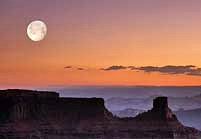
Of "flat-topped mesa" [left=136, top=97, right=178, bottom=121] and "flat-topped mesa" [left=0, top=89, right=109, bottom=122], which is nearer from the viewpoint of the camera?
"flat-topped mesa" [left=0, top=89, right=109, bottom=122]

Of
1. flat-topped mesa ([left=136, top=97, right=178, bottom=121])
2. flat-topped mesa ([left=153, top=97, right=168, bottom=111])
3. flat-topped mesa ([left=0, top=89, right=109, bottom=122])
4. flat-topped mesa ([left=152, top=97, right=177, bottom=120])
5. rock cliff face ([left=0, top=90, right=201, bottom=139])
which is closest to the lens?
rock cliff face ([left=0, top=90, right=201, bottom=139])

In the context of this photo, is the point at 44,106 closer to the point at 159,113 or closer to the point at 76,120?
the point at 76,120

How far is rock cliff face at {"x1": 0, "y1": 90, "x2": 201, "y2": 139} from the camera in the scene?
147m

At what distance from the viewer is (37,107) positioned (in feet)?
511

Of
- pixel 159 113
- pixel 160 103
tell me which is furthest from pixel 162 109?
pixel 160 103

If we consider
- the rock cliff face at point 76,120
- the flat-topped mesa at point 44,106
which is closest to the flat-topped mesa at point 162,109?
the rock cliff face at point 76,120

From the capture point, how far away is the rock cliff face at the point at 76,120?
147m

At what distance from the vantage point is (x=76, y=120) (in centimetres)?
15888

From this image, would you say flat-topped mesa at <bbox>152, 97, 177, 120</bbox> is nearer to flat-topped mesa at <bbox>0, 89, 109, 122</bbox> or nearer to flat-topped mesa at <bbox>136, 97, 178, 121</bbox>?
flat-topped mesa at <bbox>136, 97, 178, 121</bbox>

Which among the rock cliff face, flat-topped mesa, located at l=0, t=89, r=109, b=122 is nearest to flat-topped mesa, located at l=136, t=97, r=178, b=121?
the rock cliff face

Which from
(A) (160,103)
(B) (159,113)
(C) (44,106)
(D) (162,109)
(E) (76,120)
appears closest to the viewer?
(C) (44,106)

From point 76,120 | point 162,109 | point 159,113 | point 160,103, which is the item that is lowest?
point 76,120

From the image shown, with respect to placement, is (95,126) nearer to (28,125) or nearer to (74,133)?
(74,133)

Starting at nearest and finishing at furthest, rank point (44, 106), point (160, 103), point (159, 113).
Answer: point (44, 106) < point (159, 113) < point (160, 103)
